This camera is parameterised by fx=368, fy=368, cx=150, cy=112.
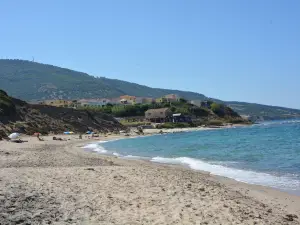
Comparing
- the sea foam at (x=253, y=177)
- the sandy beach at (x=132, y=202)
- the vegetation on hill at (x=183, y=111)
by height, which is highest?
the vegetation on hill at (x=183, y=111)

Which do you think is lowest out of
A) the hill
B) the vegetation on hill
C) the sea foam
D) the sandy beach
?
the sea foam

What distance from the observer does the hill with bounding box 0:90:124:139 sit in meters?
53.6

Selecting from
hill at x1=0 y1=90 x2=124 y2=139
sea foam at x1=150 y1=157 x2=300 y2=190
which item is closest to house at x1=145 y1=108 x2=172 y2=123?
hill at x1=0 y1=90 x2=124 y2=139

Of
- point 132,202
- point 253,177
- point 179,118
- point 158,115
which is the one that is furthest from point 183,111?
point 132,202

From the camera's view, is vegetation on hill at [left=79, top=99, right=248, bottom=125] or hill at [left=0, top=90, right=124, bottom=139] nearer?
hill at [left=0, top=90, right=124, bottom=139]

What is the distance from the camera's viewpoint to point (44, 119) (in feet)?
216

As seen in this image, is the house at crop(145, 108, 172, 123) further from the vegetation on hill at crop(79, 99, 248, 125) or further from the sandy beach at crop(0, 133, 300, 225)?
the sandy beach at crop(0, 133, 300, 225)

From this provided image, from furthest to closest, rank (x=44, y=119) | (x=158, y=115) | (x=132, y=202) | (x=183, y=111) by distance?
1. (x=183, y=111)
2. (x=158, y=115)
3. (x=44, y=119)
4. (x=132, y=202)

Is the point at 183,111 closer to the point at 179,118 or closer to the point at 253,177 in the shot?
the point at 179,118

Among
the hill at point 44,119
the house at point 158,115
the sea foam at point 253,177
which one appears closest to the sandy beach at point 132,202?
the sea foam at point 253,177

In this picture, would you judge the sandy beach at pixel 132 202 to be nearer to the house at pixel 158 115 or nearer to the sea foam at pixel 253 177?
the sea foam at pixel 253 177

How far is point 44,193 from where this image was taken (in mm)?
9023

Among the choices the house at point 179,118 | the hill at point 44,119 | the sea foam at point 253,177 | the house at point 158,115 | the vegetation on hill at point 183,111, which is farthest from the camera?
the house at point 179,118

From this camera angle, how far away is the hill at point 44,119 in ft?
176
